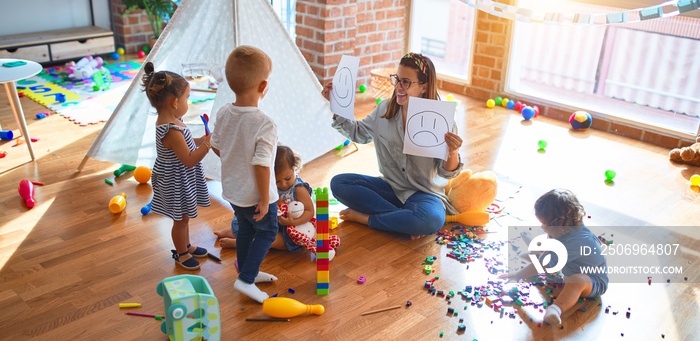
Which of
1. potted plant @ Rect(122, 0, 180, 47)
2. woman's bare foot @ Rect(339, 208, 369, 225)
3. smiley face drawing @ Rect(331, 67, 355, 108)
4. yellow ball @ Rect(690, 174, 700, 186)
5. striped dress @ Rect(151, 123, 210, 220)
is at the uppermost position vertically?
smiley face drawing @ Rect(331, 67, 355, 108)

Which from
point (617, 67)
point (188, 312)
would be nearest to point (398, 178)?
point (188, 312)

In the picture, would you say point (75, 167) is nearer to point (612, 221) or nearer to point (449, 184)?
point (449, 184)

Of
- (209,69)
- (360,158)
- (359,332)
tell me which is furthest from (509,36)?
(359,332)

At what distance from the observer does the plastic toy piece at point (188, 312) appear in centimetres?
182

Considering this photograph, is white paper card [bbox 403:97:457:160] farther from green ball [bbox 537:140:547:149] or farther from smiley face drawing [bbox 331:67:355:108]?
green ball [bbox 537:140:547:149]

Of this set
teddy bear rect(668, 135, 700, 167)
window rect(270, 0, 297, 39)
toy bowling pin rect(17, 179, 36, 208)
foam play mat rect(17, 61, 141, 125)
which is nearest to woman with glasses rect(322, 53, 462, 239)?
toy bowling pin rect(17, 179, 36, 208)

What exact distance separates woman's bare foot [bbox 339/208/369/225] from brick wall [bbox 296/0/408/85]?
178 cm

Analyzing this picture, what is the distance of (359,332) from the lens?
202cm

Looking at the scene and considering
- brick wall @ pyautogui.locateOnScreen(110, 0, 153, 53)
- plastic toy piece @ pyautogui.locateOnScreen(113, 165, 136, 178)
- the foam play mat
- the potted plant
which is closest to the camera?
plastic toy piece @ pyautogui.locateOnScreen(113, 165, 136, 178)

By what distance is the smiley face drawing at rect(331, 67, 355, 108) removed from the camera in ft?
8.25

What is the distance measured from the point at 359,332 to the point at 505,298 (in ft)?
1.77

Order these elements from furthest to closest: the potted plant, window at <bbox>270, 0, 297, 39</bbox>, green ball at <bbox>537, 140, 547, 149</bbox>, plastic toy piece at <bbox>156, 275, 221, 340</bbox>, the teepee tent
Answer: the potted plant < window at <bbox>270, 0, 297, 39</bbox> < green ball at <bbox>537, 140, 547, 149</bbox> < the teepee tent < plastic toy piece at <bbox>156, 275, 221, 340</bbox>

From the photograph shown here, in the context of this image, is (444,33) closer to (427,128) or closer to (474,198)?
(474,198)

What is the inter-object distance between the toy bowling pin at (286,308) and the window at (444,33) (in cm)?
295
